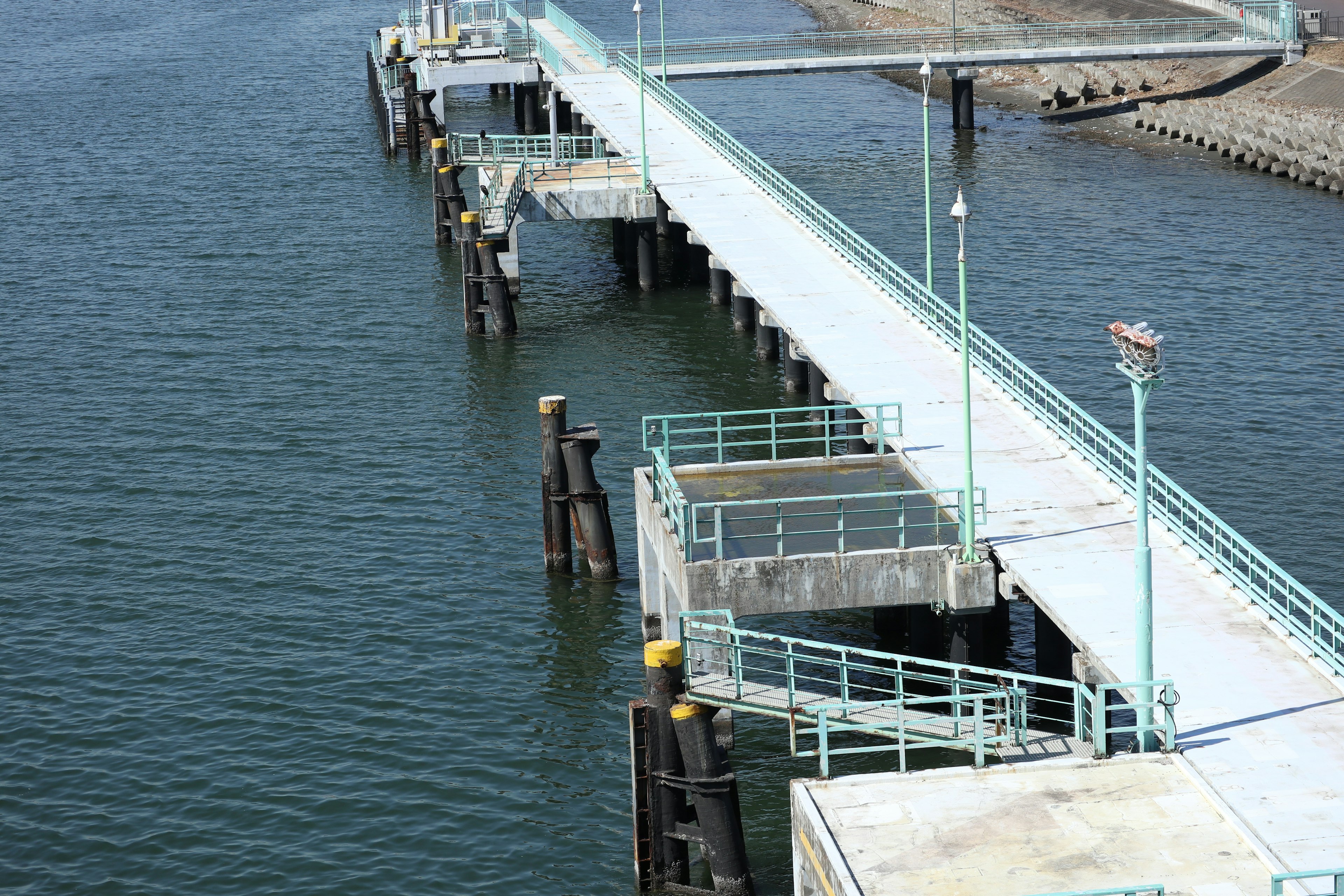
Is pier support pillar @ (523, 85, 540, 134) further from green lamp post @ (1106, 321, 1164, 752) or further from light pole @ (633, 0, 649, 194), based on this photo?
green lamp post @ (1106, 321, 1164, 752)

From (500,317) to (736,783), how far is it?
2773cm

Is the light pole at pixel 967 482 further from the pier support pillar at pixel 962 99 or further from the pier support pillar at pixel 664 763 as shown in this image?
the pier support pillar at pixel 962 99

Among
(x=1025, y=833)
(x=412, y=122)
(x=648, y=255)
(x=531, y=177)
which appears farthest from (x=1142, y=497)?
(x=412, y=122)

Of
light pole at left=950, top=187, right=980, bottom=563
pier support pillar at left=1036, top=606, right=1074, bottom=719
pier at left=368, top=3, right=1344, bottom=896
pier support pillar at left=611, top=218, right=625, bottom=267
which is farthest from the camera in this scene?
pier support pillar at left=611, top=218, right=625, bottom=267

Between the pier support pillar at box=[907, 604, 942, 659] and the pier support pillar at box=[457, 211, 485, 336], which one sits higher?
the pier support pillar at box=[457, 211, 485, 336]

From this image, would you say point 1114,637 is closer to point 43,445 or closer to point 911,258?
point 43,445

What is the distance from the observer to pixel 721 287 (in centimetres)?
5406

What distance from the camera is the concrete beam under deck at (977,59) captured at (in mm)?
77562

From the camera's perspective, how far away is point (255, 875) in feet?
84.0

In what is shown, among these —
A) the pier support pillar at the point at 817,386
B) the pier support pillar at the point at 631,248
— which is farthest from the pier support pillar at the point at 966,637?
the pier support pillar at the point at 631,248

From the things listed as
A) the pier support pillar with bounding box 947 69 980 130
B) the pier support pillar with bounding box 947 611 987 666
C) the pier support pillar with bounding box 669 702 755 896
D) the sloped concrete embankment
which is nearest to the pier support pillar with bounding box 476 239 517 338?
the pier support pillar with bounding box 947 611 987 666

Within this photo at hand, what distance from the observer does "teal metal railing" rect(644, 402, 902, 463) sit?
3353cm

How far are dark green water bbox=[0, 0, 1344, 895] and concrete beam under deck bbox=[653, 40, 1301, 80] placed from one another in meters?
3.60

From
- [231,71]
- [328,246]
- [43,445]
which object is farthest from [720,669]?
[231,71]
